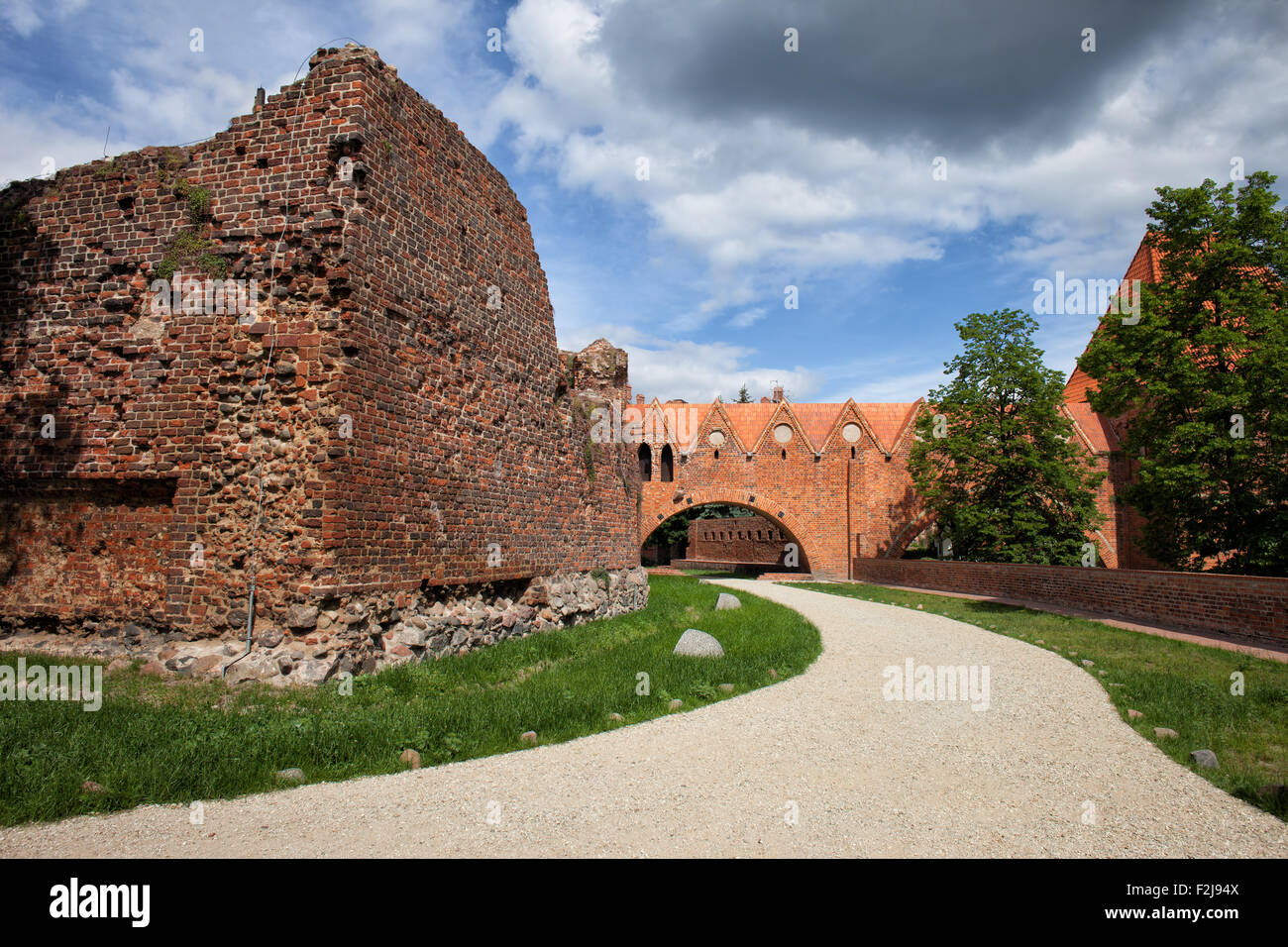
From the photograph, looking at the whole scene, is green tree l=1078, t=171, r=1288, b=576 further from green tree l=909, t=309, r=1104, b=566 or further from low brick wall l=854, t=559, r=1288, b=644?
green tree l=909, t=309, r=1104, b=566

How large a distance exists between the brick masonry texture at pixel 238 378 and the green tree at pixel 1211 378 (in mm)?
17076

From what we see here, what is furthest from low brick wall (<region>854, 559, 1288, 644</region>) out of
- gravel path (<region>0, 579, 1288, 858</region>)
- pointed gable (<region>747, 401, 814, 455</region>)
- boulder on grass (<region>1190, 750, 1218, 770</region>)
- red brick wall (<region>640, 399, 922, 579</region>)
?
pointed gable (<region>747, 401, 814, 455</region>)

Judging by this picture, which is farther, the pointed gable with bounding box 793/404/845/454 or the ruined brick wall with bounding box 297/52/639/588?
the pointed gable with bounding box 793/404/845/454

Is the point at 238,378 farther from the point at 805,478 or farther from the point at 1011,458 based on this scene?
the point at 805,478

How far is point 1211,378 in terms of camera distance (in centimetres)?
1672

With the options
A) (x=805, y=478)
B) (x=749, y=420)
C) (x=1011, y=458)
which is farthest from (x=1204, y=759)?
(x=749, y=420)

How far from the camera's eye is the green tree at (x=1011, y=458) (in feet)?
80.9

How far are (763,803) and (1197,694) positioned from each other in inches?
255

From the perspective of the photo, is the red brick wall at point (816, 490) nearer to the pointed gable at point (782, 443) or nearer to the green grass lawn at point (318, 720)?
the pointed gable at point (782, 443)

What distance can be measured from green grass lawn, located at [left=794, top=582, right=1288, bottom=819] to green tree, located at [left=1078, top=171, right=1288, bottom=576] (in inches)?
177

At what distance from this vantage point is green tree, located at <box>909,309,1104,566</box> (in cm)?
2466

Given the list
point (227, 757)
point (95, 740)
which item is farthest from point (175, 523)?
point (227, 757)
